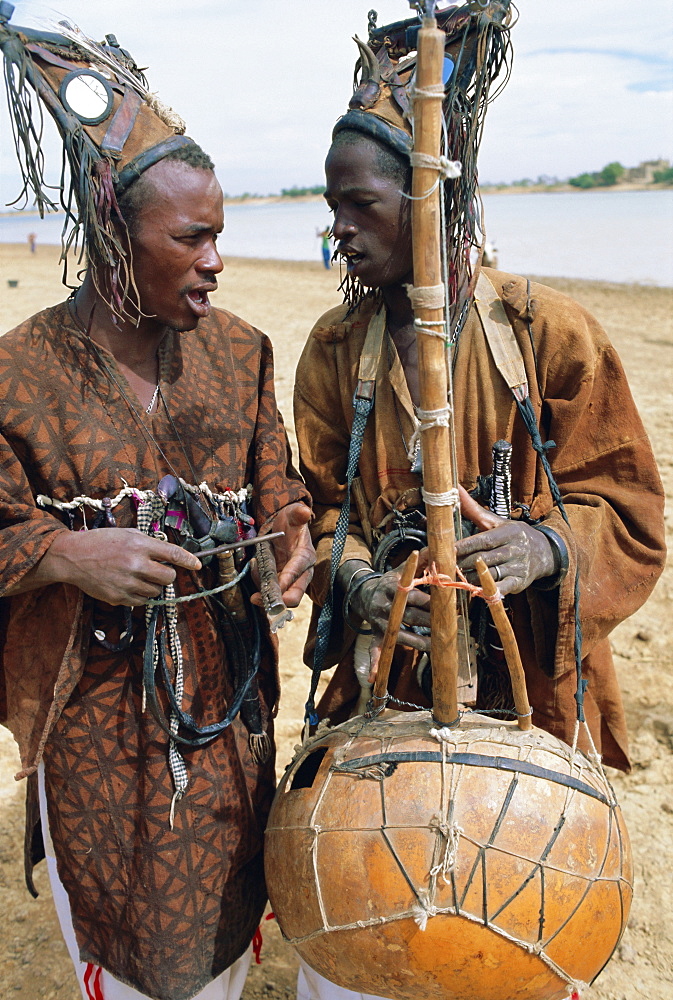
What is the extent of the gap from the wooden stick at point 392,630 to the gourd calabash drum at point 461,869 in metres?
0.11

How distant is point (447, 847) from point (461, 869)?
0.05 meters

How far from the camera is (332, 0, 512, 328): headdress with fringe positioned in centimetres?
203

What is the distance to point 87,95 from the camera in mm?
1921

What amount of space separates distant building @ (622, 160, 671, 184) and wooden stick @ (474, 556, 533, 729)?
84237 mm

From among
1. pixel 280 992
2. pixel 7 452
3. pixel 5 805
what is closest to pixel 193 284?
pixel 7 452

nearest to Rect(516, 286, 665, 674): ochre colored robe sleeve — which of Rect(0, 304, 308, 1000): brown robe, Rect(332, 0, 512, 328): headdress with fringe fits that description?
Rect(332, 0, 512, 328): headdress with fringe

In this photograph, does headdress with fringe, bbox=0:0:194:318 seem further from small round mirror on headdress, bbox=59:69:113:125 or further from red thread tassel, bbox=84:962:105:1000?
red thread tassel, bbox=84:962:105:1000

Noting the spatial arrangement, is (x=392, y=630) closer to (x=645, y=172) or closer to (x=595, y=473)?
(x=595, y=473)

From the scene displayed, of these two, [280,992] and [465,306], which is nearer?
[465,306]

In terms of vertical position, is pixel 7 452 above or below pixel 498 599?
above

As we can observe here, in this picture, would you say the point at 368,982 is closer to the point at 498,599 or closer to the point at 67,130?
the point at 498,599

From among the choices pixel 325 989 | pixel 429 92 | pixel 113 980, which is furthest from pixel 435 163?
pixel 113 980

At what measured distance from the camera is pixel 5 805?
3.76 m

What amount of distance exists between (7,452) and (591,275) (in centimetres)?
2277
